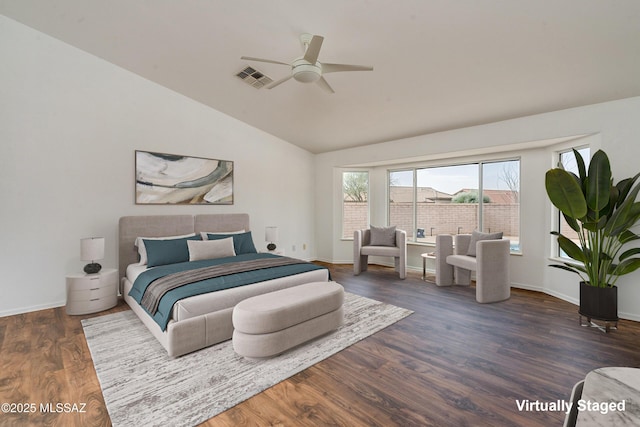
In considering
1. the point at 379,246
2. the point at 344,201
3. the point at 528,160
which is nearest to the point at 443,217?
the point at 379,246

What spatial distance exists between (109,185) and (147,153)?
0.72 meters

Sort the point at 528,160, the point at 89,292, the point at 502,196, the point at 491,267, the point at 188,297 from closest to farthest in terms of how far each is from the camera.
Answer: the point at 188,297 → the point at 89,292 → the point at 491,267 → the point at 528,160 → the point at 502,196

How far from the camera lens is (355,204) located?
684cm

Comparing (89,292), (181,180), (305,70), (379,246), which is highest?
(305,70)

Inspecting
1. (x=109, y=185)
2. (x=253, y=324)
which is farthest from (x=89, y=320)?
→ (x=253, y=324)

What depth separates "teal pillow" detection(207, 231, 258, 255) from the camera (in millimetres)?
4730

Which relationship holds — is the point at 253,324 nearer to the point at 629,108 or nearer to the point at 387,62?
the point at 387,62

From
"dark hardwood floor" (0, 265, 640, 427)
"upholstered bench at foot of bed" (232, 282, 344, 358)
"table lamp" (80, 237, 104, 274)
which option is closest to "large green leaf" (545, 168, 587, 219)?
"dark hardwood floor" (0, 265, 640, 427)

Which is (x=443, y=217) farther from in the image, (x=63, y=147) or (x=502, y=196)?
(x=63, y=147)

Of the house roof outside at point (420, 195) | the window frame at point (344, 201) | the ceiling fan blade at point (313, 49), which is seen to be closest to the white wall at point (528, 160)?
the window frame at point (344, 201)

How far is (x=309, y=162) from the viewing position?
705cm

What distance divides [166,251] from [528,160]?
19.1ft

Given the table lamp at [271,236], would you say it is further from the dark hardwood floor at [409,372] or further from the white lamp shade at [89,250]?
the dark hardwood floor at [409,372]

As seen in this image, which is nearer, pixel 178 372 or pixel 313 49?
pixel 178 372
